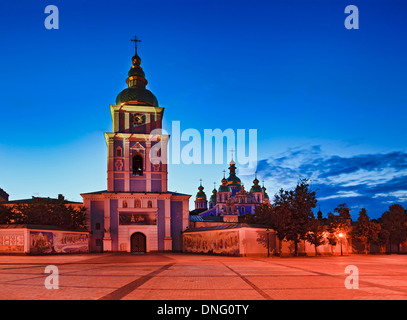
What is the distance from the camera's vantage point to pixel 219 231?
40.0m

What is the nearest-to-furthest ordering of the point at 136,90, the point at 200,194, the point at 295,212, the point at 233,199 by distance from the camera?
1. the point at 295,212
2. the point at 136,90
3. the point at 233,199
4. the point at 200,194

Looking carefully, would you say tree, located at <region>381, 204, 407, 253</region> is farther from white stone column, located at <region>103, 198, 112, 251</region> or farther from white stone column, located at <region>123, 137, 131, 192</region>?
white stone column, located at <region>103, 198, 112, 251</region>

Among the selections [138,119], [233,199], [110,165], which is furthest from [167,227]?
[233,199]

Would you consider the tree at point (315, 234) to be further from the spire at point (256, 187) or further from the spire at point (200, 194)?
the spire at point (200, 194)

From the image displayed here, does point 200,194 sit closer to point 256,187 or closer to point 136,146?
point 256,187

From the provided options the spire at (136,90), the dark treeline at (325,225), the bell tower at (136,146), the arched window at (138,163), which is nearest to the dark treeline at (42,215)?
the bell tower at (136,146)

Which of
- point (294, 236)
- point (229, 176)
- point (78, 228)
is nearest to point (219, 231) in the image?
point (294, 236)

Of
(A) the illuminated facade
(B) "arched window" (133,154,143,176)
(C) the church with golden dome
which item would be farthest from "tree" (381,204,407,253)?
(C) the church with golden dome

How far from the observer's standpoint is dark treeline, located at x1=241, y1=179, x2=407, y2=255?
37156 millimetres

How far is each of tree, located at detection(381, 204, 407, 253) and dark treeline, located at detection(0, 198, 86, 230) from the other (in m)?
37.9

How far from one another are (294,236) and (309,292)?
1061 inches

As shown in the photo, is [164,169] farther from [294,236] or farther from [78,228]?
[294,236]

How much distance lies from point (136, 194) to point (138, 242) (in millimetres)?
5823

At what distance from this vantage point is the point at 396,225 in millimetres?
48156
